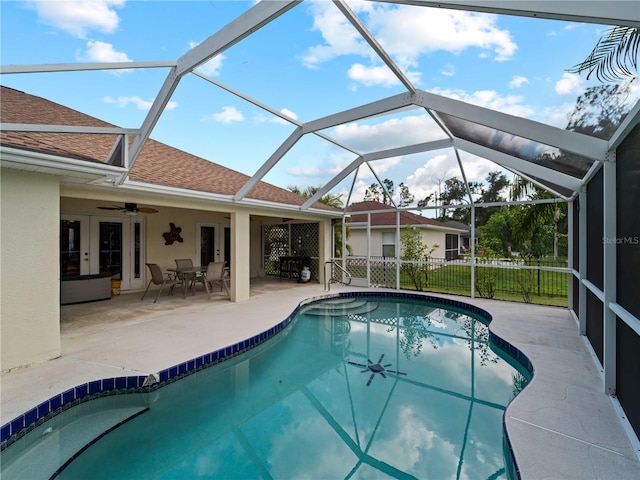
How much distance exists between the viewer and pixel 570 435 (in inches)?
114

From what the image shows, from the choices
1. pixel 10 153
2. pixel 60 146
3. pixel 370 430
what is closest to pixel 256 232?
pixel 60 146

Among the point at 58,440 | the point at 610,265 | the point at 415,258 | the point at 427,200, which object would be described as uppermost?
the point at 427,200

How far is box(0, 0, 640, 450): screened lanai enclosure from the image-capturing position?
2.99 m

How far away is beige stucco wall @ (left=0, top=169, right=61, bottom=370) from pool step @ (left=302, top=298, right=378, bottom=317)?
216 inches

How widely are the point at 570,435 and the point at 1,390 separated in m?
5.84

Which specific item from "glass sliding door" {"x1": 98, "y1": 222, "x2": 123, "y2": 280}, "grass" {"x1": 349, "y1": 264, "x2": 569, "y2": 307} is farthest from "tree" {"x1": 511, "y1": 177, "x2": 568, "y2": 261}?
"glass sliding door" {"x1": 98, "y1": 222, "x2": 123, "y2": 280}

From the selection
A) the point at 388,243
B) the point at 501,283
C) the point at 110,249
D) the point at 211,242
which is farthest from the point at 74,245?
the point at 388,243

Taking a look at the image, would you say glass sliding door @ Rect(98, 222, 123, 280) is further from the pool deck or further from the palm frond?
the palm frond

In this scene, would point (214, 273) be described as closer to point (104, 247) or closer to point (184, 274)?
point (184, 274)

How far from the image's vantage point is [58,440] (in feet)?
10.2

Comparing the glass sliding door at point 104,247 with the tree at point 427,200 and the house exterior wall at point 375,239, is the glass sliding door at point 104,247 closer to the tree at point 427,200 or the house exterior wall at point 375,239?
the house exterior wall at point 375,239

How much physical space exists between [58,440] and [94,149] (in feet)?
15.8

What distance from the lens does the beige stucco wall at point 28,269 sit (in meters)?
4.12

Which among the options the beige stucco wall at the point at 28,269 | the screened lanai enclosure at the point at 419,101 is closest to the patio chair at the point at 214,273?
the screened lanai enclosure at the point at 419,101
